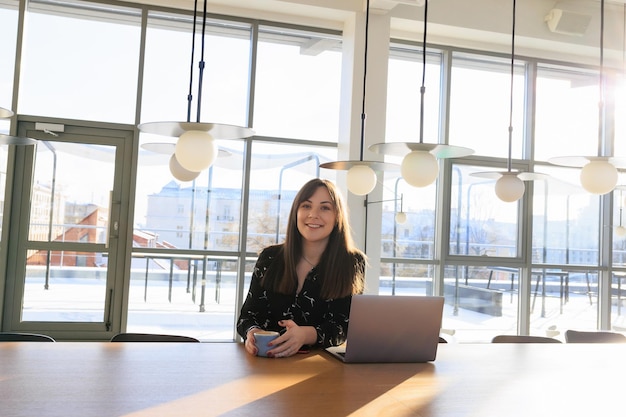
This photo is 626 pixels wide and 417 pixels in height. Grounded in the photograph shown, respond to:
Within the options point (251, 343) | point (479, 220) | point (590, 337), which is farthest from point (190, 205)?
point (590, 337)

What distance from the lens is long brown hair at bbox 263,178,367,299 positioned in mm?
2604

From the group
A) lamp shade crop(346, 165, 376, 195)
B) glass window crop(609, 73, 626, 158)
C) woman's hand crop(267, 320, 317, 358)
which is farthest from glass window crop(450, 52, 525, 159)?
woman's hand crop(267, 320, 317, 358)

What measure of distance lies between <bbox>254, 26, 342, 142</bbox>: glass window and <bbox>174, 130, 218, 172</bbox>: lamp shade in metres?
3.66

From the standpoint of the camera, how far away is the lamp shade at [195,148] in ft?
7.25

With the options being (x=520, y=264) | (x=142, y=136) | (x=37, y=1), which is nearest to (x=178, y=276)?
(x=142, y=136)

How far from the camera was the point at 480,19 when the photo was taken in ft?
20.1

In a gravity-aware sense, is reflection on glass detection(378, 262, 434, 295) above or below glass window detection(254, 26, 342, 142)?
below

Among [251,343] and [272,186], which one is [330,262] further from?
[272,186]

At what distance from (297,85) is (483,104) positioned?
217 centimetres

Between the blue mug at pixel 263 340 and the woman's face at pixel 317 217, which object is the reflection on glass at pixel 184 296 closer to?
the woman's face at pixel 317 217

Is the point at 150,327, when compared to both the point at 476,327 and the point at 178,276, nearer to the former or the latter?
the point at 178,276

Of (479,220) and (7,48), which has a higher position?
(7,48)

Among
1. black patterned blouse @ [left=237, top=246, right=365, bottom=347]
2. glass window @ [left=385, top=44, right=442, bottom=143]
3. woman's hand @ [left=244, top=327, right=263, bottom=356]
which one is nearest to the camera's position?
woman's hand @ [left=244, top=327, right=263, bottom=356]

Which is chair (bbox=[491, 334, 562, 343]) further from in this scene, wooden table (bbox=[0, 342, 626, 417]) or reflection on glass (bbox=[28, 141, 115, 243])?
reflection on glass (bbox=[28, 141, 115, 243])
